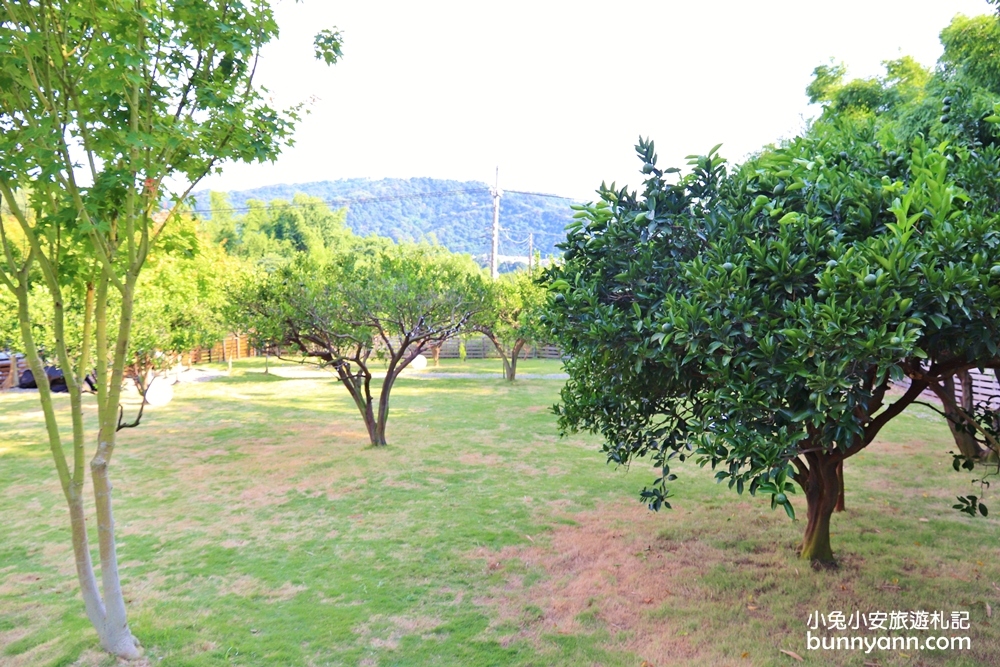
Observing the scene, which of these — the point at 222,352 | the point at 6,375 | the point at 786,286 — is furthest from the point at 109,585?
the point at 222,352

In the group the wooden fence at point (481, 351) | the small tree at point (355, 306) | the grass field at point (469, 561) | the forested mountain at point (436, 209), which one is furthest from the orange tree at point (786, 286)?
the forested mountain at point (436, 209)

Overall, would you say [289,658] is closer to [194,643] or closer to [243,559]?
[194,643]

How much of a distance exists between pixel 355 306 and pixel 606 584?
5.96 metres

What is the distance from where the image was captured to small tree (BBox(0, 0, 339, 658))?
3.51m

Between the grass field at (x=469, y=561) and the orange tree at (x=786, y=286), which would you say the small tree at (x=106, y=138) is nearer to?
the grass field at (x=469, y=561)

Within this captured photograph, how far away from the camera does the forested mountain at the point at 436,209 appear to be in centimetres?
10356

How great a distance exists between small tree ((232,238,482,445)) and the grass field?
168 cm

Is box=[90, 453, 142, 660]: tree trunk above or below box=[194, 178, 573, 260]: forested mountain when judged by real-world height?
below

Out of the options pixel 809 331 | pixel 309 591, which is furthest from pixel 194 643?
pixel 809 331

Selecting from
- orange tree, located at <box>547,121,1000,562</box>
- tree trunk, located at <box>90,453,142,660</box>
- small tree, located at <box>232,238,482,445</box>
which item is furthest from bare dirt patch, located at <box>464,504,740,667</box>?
small tree, located at <box>232,238,482,445</box>

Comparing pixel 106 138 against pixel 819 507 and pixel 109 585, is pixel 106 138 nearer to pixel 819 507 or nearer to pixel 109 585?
pixel 109 585

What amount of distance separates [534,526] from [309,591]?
248 centimetres

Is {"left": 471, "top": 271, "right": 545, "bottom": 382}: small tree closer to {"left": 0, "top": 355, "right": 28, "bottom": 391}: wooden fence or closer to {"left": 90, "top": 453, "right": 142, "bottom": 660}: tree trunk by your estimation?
{"left": 0, "top": 355, "right": 28, "bottom": 391}: wooden fence

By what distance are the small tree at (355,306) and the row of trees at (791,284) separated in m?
5.70
